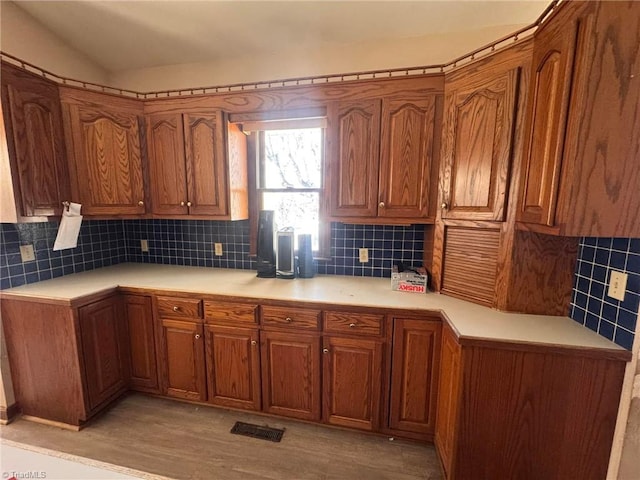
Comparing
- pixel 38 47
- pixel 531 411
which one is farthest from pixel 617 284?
pixel 38 47

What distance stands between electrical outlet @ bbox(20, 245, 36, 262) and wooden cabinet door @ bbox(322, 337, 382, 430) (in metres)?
2.12

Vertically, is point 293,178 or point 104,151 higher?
point 104,151

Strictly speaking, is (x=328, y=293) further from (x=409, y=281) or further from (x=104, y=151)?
(x=104, y=151)

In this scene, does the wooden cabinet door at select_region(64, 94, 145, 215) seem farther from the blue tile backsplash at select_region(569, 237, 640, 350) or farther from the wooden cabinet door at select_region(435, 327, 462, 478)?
the blue tile backsplash at select_region(569, 237, 640, 350)

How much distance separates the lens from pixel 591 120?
107cm

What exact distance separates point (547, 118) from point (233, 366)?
219 cm

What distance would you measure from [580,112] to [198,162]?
7.05 feet

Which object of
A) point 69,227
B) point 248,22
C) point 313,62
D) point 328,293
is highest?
point 248,22

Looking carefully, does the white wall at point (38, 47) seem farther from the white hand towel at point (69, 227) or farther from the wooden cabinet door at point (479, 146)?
the wooden cabinet door at point (479, 146)

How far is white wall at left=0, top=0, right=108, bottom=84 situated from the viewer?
1811 mm

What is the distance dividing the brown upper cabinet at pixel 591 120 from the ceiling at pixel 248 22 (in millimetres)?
780

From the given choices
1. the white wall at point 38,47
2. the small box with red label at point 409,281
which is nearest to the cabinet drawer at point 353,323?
the small box with red label at point 409,281

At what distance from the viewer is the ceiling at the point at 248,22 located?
175 cm

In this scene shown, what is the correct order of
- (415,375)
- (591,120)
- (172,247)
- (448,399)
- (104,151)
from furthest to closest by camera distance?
(172,247) → (104,151) → (415,375) → (448,399) → (591,120)
